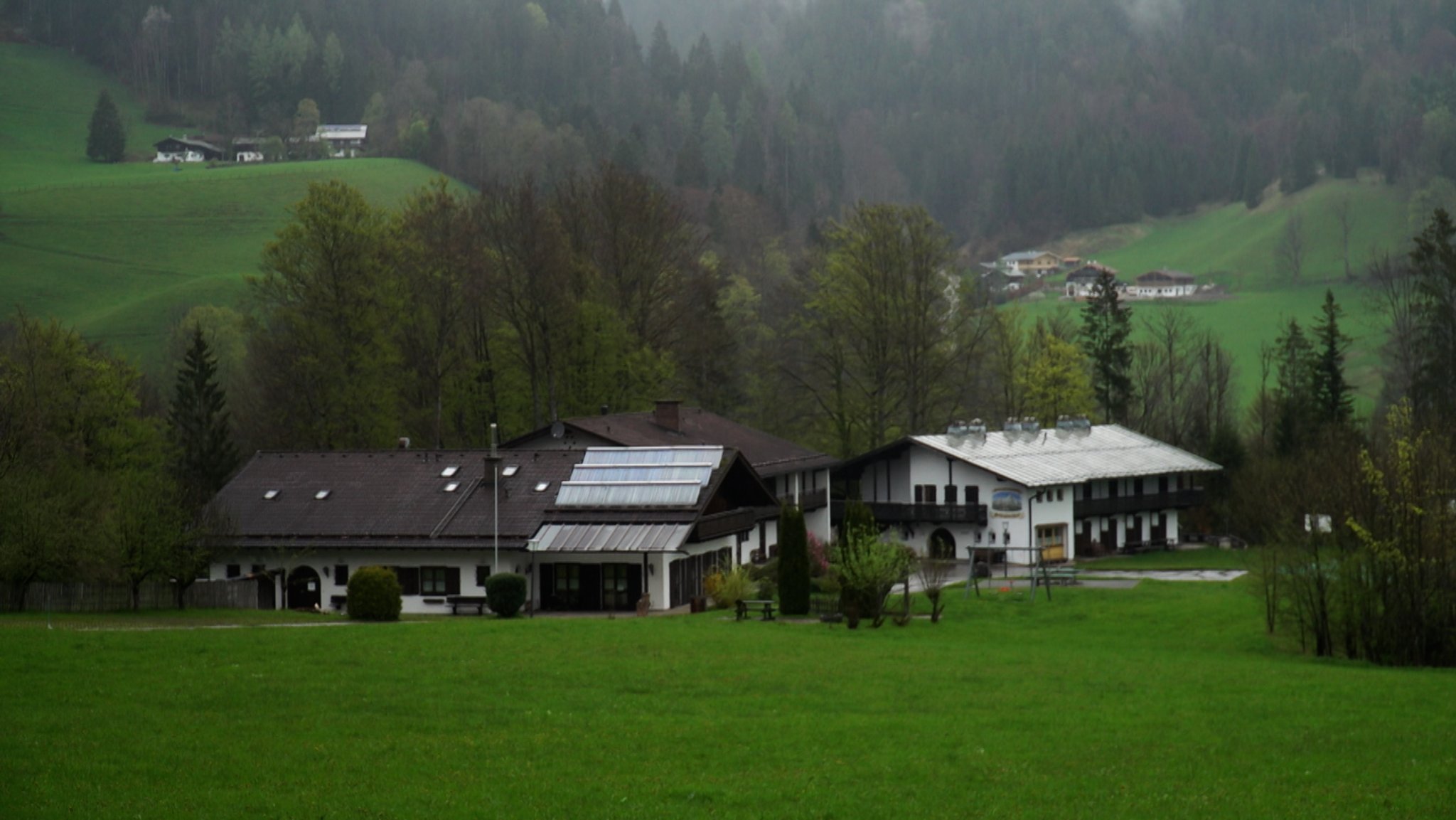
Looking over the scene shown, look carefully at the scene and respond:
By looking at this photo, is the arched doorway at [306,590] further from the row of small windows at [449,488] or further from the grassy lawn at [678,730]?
the grassy lawn at [678,730]

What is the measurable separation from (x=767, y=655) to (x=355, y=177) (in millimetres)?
123639

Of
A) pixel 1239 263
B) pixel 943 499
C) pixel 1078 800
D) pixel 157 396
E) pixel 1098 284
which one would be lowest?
pixel 1078 800

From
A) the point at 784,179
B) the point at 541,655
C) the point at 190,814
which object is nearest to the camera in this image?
the point at 190,814

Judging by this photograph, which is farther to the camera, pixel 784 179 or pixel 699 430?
pixel 784 179

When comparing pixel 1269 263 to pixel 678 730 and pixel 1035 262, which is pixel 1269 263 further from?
pixel 678 730

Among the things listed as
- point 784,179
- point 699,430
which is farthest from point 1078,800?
point 784,179

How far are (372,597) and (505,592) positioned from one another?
13.9ft

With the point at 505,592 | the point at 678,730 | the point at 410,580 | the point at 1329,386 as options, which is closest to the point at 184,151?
the point at 1329,386

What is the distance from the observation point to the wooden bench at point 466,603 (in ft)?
143

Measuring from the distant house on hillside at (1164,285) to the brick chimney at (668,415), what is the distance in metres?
109

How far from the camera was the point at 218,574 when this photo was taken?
4734 centimetres

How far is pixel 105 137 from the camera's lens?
154625mm

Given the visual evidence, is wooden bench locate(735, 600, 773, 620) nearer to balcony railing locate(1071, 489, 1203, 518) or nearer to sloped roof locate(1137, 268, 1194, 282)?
balcony railing locate(1071, 489, 1203, 518)

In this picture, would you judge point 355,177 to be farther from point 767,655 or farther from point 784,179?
point 767,655
